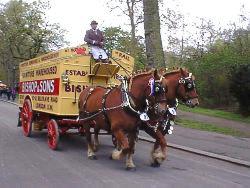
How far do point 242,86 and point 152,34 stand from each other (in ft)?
17.1

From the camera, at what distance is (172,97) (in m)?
10.6

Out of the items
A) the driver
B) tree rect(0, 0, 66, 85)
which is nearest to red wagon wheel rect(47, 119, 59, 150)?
the driver

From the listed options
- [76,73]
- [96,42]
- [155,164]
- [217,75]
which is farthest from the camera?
[217,75]

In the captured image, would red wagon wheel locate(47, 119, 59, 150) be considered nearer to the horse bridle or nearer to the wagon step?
the wagon step

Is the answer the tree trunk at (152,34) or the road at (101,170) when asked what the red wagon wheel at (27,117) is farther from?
the tree trunk at (152,34)

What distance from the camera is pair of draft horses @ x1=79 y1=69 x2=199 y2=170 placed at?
9.77 meters

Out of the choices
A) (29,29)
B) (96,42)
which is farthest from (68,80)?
(29,29)

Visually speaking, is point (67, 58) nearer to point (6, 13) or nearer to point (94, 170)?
point (94, 170)

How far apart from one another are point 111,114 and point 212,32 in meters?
36.5

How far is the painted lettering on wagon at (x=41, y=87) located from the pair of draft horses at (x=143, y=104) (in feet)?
7.26

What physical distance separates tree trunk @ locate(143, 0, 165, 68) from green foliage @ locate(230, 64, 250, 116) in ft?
14.3

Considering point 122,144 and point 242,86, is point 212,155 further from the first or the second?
point 242,86

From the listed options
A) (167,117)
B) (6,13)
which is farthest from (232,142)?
(6,13)

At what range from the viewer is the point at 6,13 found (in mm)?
54312
